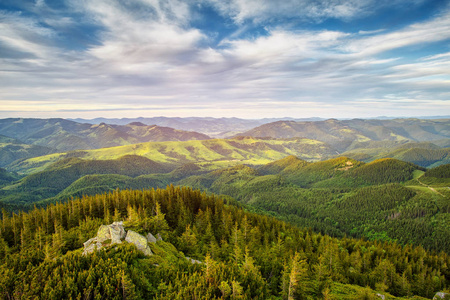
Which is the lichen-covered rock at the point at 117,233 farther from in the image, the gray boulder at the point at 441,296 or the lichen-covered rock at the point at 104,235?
the gray boulder at the point at 441,296

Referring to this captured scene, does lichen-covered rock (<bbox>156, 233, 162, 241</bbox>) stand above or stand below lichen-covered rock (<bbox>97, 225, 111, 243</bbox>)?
below

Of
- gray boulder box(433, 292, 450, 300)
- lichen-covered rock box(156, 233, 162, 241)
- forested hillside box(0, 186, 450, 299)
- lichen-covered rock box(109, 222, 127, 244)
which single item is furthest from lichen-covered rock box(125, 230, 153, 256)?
gray boulder box(433, 292, 450, 300)

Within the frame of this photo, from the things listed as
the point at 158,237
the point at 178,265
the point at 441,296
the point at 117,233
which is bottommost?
the point at 441,296

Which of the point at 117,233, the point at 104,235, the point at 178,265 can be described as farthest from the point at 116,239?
the point at 178,265

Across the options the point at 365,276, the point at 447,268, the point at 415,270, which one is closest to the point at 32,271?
the point at 365,276

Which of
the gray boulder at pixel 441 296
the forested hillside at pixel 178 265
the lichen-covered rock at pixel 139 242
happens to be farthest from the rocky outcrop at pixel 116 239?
the gray boulder at pixel 441 296

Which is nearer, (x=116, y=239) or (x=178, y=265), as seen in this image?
(x=178, y=265)

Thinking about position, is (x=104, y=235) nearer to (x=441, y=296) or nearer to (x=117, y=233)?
(x=117, y=233)

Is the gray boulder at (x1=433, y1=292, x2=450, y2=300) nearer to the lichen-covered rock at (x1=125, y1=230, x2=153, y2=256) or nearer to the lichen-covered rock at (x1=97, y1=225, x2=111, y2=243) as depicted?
the lichen-covered rock at (x1=125, y1=230, x2=153, y2=256)

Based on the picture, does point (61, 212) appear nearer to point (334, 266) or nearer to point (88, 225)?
point (88, 225)
